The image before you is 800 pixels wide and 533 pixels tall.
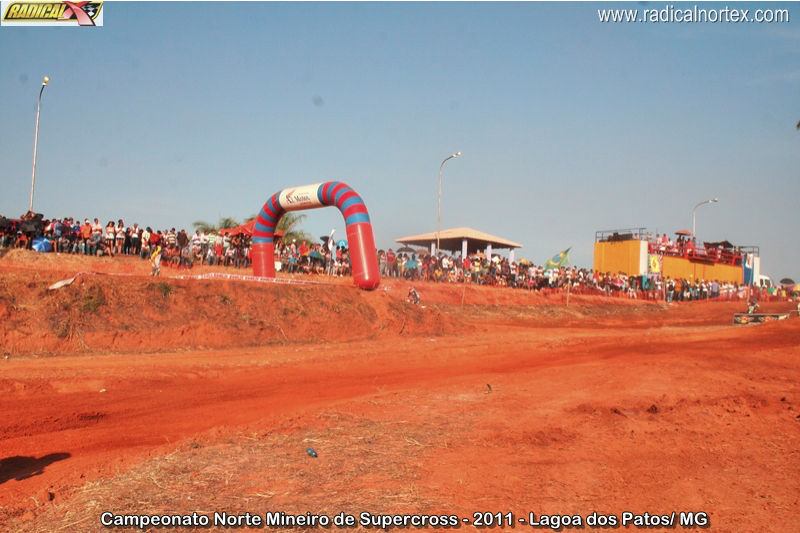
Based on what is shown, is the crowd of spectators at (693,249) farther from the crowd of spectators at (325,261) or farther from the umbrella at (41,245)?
the umbrella at (41,245)

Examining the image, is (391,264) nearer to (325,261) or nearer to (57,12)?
(325,261)

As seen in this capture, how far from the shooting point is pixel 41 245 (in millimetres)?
25484

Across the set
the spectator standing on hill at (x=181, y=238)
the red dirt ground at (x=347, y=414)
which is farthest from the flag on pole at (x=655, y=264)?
the spectator standing on hill at (x=181, y=238)

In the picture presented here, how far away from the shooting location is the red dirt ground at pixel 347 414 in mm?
6172

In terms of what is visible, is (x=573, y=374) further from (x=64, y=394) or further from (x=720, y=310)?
(x=720, y=310)

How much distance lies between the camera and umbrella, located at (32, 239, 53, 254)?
25461 millimetres

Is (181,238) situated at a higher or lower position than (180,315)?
higher

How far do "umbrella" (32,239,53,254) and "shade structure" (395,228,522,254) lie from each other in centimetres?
3147

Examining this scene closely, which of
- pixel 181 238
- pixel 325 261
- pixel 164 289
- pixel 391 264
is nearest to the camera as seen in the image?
pixel 164 289

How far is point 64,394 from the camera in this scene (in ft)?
36.9

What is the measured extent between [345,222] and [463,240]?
2859 centimetres

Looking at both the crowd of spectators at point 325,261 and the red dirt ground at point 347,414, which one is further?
the crowd of spectators at point 325,261

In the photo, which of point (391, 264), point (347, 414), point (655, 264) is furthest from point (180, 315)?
point (655, 264)

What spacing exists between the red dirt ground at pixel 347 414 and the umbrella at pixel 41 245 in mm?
8462
